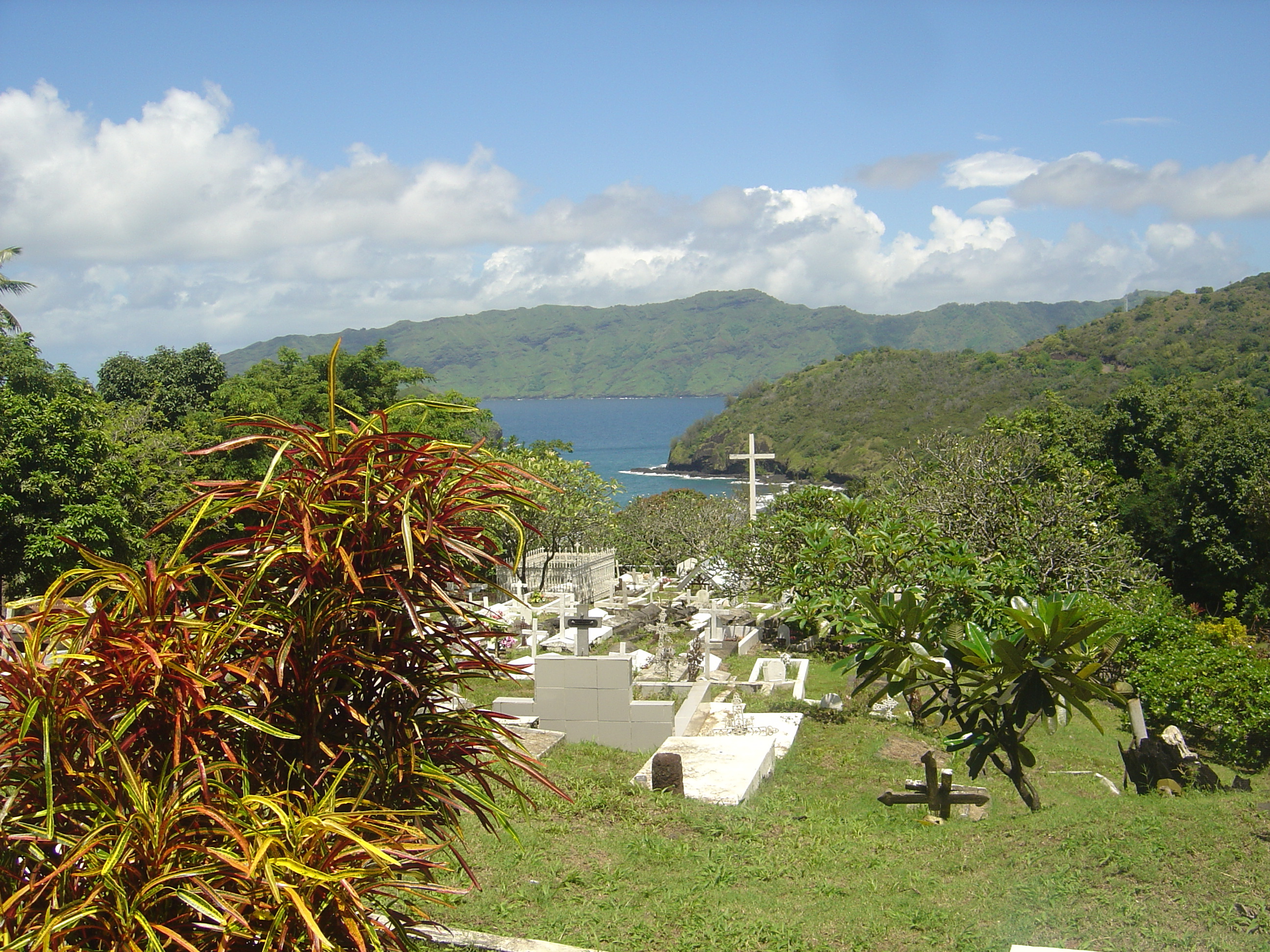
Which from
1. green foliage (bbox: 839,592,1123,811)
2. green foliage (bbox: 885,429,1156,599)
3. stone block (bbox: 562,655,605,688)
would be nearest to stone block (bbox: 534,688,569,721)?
stone block (bbox: 562,655,605,688)

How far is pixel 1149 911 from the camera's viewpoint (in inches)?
207

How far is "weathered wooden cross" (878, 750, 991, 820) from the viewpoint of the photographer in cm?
846

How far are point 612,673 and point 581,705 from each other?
593mm

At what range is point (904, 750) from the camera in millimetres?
11383

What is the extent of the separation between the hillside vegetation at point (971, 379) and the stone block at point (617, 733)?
2403 inches

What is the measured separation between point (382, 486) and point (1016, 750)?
224 inches

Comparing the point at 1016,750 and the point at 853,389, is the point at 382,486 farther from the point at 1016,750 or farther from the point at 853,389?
the point at 853,389

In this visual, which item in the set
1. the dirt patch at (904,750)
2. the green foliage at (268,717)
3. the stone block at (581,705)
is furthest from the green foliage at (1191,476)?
the green foliage at (268,717)

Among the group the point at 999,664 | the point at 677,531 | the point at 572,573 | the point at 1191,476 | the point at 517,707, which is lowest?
the point at 572,573

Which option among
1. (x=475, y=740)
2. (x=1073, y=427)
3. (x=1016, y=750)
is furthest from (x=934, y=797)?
(x=1073, y=427)

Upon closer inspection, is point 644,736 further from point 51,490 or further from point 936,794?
point 51,490

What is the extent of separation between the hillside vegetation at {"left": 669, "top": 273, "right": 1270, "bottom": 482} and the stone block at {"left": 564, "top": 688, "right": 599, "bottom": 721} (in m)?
61.1

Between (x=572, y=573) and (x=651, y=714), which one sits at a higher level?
(x=651, y=714)

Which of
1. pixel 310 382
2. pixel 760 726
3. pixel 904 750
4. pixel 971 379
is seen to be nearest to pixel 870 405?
pixel 971 379
